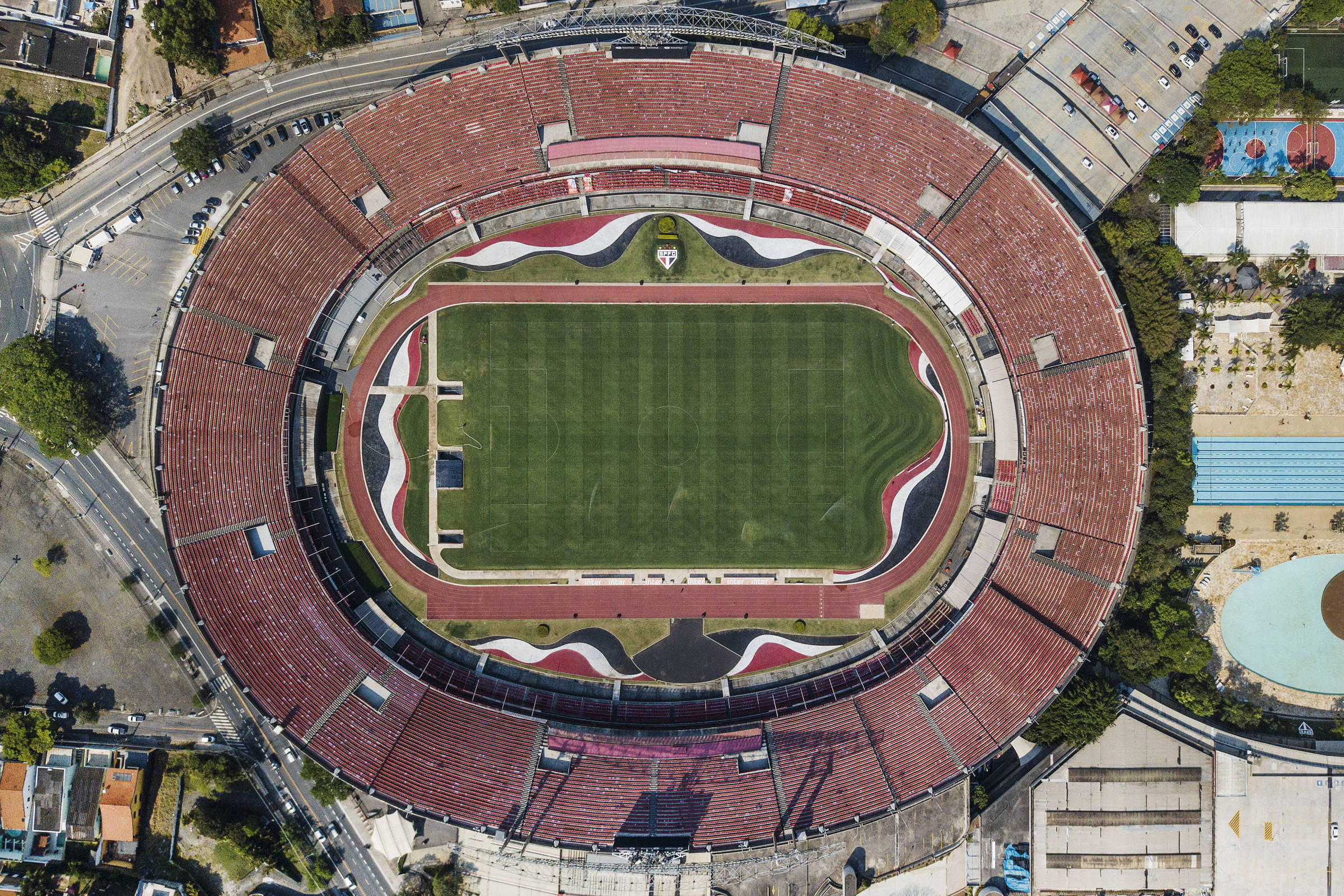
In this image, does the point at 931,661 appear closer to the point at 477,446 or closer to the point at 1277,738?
the point at 1277,738

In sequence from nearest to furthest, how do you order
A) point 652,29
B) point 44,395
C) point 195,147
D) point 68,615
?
point 652,29 → point 44,395 → point 195,147 → point 68,615

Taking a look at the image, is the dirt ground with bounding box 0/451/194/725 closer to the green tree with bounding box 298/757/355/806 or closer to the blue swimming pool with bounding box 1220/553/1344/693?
the green tree with bounding box 298/757/355/806

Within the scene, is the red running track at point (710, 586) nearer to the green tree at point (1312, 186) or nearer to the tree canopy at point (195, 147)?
the tree canopy at point (195, 147)

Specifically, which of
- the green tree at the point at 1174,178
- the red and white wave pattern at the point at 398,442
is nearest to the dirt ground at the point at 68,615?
the red and white wave pattern at the point at 398,442

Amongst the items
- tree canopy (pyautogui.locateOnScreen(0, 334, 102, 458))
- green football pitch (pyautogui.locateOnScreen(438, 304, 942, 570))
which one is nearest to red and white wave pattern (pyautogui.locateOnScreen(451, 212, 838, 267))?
green football pitch (pyautogui.locateOnScreen(438, 304, 942, 570))

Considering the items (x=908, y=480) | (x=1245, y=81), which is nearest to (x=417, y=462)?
(x=908, y=480)

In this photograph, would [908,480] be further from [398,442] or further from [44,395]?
[44,395]
